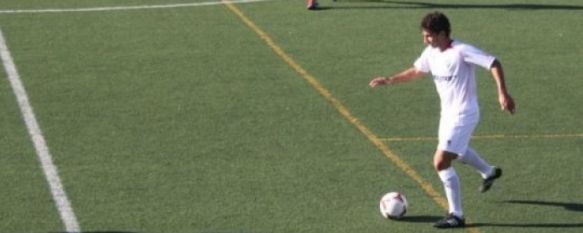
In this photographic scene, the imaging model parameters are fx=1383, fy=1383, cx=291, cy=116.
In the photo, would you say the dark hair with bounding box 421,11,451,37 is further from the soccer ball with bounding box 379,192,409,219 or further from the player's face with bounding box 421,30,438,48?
the soccer ball with bounding box 379,192,409,219

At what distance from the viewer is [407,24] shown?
67.6ft

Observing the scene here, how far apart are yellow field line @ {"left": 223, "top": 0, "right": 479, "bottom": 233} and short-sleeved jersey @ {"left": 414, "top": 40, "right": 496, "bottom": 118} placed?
3.27ft

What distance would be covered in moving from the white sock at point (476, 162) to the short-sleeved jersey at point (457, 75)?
68 cm

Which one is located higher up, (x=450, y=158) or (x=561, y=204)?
(x=450, y=158)

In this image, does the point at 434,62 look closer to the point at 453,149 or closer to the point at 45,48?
the point at 453,149

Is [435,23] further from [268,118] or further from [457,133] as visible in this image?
[268,118]

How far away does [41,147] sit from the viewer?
13.8 metres

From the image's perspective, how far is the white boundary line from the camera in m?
11.6

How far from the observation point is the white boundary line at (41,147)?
11625mm

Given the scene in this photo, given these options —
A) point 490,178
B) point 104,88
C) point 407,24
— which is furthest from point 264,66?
point 490,178

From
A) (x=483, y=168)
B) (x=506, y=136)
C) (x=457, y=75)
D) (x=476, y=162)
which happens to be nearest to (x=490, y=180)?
(x=483, y=168)

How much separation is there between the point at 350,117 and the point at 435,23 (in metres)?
4.29

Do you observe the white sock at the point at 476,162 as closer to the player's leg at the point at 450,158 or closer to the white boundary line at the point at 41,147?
the player's leg at the point at 450,158

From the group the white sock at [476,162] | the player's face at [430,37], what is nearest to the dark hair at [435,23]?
the player's face at [430,37]
